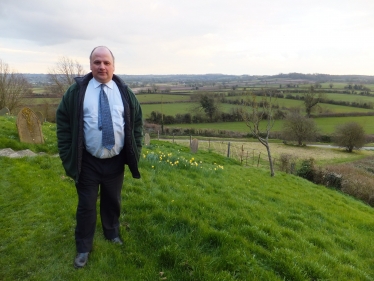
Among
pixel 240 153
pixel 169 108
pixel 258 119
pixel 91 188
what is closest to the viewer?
pixel 91 188

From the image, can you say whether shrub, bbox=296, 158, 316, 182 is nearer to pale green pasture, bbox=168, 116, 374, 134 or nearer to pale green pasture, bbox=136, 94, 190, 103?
pale green pasture, bbox=168, 116, 374, 134

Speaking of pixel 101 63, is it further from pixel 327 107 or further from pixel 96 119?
pixel 327 107

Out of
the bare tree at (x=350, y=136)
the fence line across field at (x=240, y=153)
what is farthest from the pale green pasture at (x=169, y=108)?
the bare tree at (x=350, y=136)

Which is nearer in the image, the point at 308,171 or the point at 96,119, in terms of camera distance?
the point at 96,119

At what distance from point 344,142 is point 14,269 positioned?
151ft

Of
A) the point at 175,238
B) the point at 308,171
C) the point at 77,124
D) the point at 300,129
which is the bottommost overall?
the point at 300,129

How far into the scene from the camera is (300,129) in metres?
44.9

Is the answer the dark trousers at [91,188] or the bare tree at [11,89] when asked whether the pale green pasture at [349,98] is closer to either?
the bare tree at [11,89]

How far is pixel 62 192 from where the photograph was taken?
5.24 metres

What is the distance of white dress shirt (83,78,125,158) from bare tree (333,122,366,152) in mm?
45096

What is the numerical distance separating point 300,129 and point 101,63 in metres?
46.5

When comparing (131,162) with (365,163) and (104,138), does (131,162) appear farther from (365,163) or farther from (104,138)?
(365,163)

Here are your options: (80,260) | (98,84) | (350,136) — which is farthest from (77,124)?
(350,136)

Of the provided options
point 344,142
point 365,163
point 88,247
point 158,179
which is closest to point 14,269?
point 88,247
